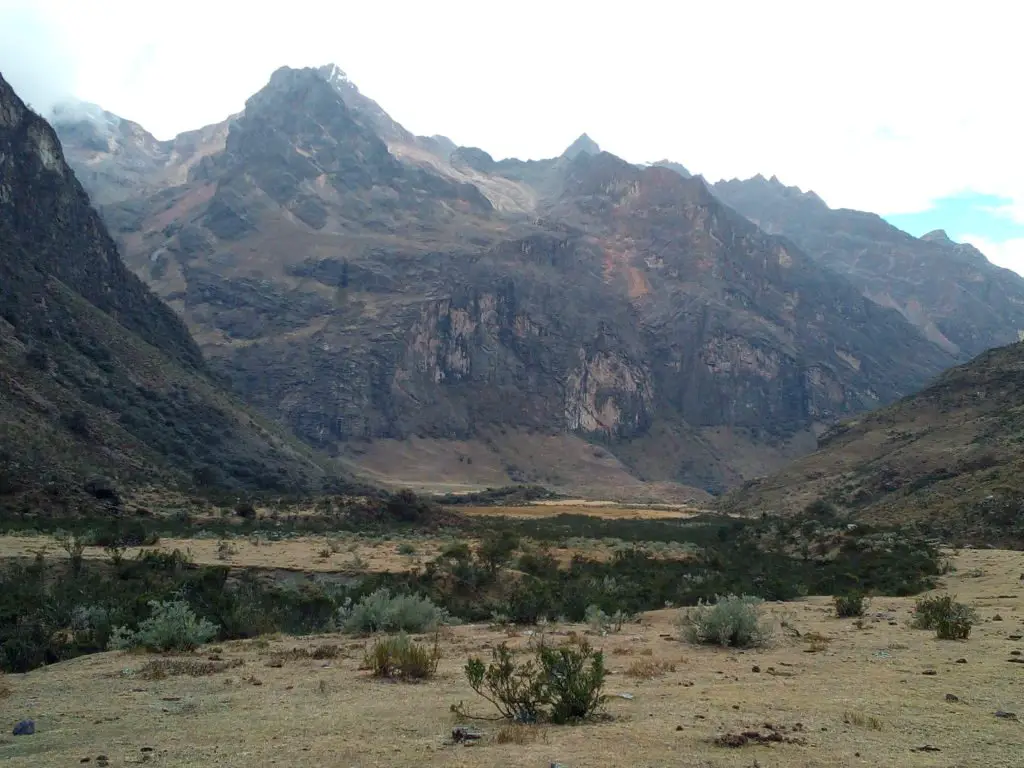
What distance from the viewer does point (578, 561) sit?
31.3 meters

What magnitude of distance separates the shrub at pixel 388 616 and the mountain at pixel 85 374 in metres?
29.0

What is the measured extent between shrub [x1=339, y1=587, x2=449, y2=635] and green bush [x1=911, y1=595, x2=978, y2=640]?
981 cm

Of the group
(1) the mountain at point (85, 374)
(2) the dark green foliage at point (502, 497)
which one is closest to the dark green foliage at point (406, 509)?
(1) the mountain at point (85, 374)

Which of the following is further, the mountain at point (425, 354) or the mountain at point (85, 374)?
the mountain at point (425, 354)

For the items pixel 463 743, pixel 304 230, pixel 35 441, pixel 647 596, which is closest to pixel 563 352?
pixel 304 230

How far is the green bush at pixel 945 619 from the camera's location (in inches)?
530

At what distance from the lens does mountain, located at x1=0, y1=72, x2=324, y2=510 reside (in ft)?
156

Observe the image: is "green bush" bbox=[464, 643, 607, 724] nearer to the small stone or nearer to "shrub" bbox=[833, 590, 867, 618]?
the small stone

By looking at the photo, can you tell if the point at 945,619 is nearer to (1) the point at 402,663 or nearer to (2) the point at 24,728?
(1) the point at 402,663

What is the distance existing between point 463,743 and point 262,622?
9492mm

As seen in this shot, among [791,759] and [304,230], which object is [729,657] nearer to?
[791,759]

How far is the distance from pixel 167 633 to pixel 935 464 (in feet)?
198

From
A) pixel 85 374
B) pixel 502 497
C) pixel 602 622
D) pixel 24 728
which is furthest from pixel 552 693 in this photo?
pixel 502 497

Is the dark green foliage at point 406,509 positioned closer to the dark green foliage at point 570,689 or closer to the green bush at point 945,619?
the green bush at point 945,619
